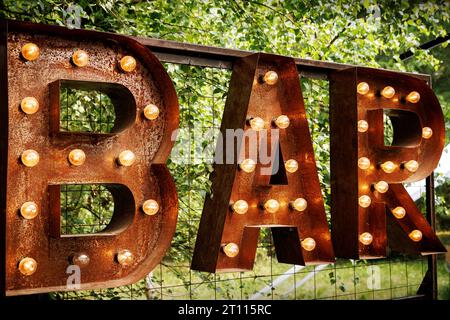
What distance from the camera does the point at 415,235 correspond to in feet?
11.7

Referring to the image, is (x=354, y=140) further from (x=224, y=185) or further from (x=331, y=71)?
(x=224, y=185)

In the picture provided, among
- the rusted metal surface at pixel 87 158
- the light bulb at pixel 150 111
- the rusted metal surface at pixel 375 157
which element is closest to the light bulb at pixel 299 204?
the rusted metal surface at pixel 375 157

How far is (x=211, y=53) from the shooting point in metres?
3.16

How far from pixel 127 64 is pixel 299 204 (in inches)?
42.8

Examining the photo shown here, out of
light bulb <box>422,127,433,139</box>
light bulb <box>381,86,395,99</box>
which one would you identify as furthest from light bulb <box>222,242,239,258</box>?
light bulb <box>422,127,433,139</box>

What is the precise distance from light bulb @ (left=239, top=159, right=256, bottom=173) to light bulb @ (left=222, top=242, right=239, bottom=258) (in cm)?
36

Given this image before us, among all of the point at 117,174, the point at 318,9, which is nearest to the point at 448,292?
the point at 318,9

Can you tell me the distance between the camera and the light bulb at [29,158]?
2469 mm

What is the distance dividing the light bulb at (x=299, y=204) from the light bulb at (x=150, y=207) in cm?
74

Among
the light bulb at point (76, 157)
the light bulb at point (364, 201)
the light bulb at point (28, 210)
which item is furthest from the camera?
the light bulb at point (364, 201)

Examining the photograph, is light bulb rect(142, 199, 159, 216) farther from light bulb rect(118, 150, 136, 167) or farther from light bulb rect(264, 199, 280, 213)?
light bulb rect(264, 199, 280, 213)

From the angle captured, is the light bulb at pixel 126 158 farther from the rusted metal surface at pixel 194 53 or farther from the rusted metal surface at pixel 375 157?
the rusted metal surface at pixel 375 157

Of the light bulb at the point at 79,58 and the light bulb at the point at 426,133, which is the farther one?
the light bulb at the point at 426,133

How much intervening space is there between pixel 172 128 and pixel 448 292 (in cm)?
724
